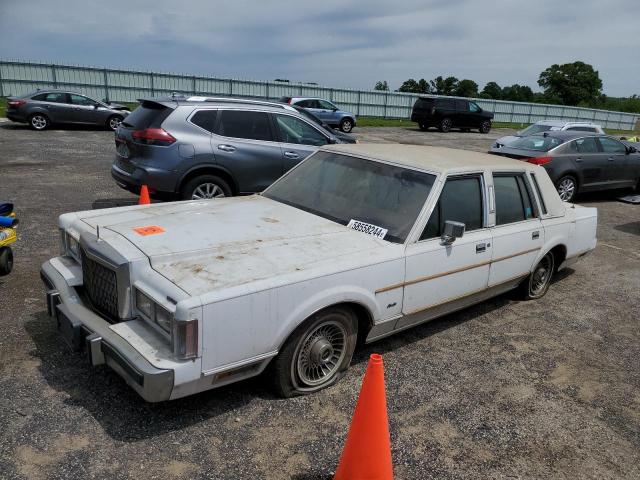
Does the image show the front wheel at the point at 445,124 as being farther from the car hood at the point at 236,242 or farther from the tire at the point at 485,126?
the car hood at the point at 236,242

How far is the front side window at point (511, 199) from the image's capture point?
480 centimetres

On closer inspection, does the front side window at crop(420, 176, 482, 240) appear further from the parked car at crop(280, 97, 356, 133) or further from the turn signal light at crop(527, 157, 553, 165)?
the parked car at crop(280, 97, 356, 133)

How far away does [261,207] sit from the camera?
4.56 metres

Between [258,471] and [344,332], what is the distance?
3.70 feet

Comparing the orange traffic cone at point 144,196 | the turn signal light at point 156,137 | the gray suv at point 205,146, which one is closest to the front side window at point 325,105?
the gray suv at point 205,146

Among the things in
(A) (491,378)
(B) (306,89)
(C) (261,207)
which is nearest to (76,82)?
(B) (306,89)

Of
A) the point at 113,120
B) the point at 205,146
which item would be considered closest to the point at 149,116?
the point at 205,146

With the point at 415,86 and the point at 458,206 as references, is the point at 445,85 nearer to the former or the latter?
the point at 415,86

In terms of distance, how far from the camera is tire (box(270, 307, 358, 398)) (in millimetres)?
3332

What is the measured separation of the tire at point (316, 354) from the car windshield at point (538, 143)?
863 cm

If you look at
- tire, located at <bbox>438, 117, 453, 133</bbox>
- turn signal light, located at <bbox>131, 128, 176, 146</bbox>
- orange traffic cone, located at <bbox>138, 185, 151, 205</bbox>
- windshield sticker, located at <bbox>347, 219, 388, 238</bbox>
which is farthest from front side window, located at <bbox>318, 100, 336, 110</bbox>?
windshield sticker, located at <bbox>347, 219, 388, 238</bbox>

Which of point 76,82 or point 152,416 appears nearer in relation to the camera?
point 152,416

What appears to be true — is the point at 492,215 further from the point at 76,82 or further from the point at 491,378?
the point at 76,82

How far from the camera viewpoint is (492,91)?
89.4 meters
